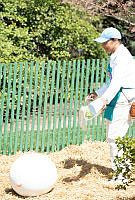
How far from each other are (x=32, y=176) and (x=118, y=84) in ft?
4.75

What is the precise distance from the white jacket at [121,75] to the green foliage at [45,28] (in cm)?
523

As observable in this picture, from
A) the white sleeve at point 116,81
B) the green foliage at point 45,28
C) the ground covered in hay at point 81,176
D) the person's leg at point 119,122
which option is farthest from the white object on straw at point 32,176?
the green foliage at point 45,28

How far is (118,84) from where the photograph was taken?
4.63 metres

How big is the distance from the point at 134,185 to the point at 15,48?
5482 millimetres

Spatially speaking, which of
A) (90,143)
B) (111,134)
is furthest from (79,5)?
(111,134)

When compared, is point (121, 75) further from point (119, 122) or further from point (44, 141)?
point (44, 141)

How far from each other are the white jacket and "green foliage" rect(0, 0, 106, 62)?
523cm

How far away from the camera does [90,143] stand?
7.00 m

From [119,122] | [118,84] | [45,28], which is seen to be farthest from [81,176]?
[45,28]

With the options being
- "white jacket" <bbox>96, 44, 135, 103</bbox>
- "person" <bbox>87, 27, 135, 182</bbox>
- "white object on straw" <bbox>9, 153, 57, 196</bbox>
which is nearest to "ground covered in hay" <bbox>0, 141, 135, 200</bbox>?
"white object on straw" <bbox>9, 153, 57, 196</bbox>

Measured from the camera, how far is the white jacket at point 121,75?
4621 millimetres

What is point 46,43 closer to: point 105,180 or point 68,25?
point 68,25

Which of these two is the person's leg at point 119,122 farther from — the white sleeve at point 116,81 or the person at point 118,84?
the white sleeve at point 116,81

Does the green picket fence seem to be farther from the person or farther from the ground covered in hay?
the person
